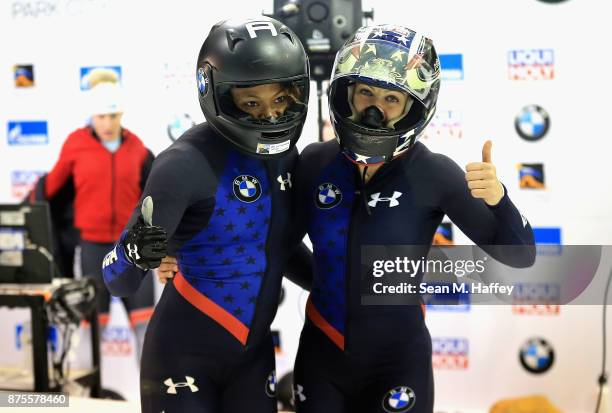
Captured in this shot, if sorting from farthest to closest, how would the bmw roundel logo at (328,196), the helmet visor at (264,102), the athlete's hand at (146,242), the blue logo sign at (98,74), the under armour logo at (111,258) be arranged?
the blue logo sign at (98,74) → the bmw roundel logo at (328,196) → the helmet visor at (264,102) → the under armour logo at (111,258) → the athlete's hand at (146,242)

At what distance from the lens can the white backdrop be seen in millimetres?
3715

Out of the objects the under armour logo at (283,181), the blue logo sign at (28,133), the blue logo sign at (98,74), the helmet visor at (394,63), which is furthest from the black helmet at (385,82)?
the blue logo sign at (28,133)

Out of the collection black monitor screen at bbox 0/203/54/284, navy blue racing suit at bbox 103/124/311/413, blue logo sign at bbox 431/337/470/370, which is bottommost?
blue logo sign at bbox 431/337/470/370

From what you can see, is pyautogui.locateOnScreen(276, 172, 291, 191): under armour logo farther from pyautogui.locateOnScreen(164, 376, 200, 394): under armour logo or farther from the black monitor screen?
the black monitor screen

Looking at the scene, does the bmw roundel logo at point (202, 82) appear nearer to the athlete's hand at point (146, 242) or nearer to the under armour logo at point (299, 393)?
the athlete's hand at point (146, 242)

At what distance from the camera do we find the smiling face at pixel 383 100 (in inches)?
76.2

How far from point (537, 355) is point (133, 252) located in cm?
293

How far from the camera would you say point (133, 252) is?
5.41 ft

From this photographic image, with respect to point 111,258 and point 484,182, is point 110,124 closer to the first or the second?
point 111,258

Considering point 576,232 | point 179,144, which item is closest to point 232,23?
point 179,144

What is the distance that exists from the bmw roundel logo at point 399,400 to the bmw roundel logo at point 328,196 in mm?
549

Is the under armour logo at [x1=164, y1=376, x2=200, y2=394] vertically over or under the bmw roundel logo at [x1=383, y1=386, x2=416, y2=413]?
over

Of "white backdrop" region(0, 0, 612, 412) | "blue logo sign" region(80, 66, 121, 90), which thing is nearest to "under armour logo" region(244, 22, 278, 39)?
"white backdrop" region(0, 0, 612, 412)

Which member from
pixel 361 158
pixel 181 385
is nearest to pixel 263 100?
pixel 361 158
